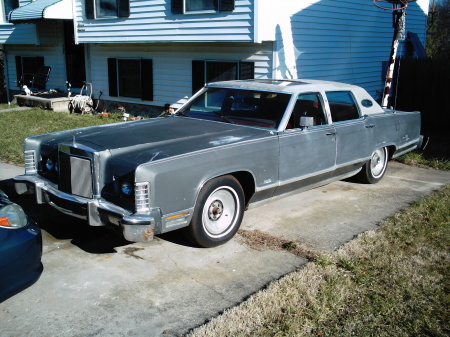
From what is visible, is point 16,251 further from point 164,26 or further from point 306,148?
point 164,26

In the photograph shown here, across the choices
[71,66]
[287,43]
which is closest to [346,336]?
[287,43]

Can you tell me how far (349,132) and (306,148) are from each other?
0.95 meters

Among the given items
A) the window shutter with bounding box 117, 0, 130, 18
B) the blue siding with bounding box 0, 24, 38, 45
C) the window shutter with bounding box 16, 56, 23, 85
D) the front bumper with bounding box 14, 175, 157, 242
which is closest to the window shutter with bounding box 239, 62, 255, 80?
the window shutter with bounding box 117, 0, 130, 18

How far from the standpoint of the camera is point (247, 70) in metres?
11.4

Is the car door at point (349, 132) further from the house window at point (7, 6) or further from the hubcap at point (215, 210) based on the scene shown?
the house window at point (7, 6)

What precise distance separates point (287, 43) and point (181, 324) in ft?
28.1

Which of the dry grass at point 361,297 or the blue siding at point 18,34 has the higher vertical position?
the blue siding at point 18,34

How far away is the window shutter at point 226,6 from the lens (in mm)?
10523

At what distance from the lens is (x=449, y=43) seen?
86.3ft

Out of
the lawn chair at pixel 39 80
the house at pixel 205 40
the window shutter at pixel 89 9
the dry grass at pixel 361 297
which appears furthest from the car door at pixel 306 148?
the lawn chair at pixel 39 80

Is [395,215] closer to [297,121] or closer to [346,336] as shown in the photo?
[297,121]

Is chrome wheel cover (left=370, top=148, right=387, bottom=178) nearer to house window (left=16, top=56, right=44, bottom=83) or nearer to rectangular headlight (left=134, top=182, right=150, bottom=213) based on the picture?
rectangular headlight (left=134, top=182, right=150, bottom=213)

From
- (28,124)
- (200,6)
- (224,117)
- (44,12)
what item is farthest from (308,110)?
(44,12)

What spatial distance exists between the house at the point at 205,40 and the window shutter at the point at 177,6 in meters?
0.02
